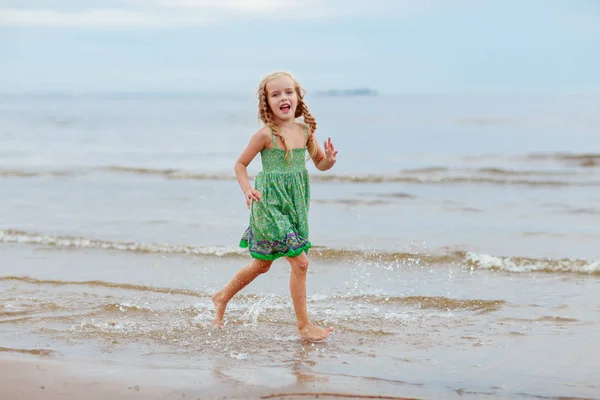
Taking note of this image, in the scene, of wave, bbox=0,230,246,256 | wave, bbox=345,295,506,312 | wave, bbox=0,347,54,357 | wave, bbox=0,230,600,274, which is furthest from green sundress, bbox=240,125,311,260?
wave, bbox=0,230,246,256

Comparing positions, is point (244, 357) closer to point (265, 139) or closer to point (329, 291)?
point (265, 139)

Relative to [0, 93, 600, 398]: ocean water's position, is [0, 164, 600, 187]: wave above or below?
above

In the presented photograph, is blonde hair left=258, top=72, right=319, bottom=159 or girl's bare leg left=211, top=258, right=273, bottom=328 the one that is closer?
blonde hair left=258, top=72, right=319, bottom=159

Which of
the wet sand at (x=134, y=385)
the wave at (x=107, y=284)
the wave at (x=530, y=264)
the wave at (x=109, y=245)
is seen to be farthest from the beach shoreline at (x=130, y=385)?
the wave at (x=109, y=245)

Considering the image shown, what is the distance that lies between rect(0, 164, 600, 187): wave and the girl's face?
491 inches

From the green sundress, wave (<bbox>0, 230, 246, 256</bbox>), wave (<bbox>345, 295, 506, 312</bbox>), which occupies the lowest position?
wave (<bbox>345, 295, 506, 312</bbox>)

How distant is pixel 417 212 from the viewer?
516 inches

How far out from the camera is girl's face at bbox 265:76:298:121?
17.9 feet

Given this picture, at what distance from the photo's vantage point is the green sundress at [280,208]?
549 centimetres

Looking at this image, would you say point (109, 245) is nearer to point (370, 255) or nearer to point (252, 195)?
point (370, 255)

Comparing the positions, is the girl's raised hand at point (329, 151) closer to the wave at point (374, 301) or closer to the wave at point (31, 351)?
the wave at point (374, 301)

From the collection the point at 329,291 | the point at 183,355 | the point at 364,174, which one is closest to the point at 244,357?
the point at 183,355

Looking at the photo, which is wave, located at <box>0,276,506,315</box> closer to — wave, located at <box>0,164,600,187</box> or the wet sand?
the wet sand

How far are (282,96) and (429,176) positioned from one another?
46.5 feet
